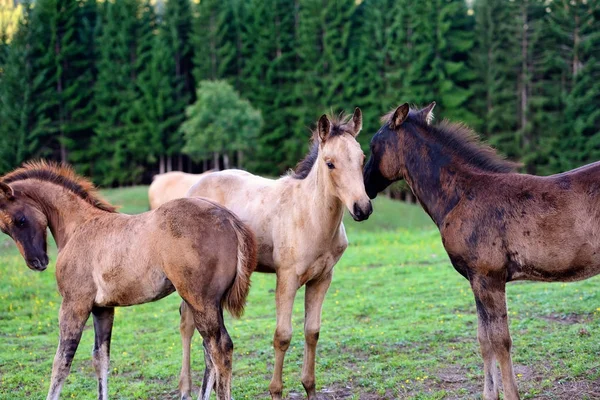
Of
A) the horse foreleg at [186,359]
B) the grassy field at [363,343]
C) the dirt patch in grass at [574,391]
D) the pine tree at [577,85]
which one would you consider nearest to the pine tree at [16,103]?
the grassy field at [363,343]

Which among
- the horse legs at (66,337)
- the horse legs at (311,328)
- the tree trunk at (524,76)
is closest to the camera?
the horse legs at (66,337)

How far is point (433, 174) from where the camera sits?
5.43 meters

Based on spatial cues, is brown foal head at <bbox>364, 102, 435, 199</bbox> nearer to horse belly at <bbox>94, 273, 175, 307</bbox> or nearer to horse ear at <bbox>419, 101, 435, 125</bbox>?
horse ear at <bbox>419, 101, 435, 125</bbox>

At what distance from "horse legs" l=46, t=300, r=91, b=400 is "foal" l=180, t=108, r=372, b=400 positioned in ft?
4.12

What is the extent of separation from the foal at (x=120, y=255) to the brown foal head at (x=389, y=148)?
4.48 ft

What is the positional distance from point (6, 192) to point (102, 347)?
1.67 meters

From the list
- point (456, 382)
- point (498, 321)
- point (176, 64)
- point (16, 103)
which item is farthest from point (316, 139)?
point (176, 64)

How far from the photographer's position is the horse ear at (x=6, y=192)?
18.3 ft

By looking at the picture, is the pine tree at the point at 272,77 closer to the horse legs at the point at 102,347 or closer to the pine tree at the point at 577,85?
the pine tree at the point at 577,85

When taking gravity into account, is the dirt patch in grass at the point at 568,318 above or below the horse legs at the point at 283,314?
below

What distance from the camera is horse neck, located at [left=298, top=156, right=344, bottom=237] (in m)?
5.70

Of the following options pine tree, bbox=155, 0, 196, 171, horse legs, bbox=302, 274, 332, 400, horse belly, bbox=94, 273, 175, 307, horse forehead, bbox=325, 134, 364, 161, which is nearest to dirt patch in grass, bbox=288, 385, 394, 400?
horse legs, bbox=302, 274, 332, 400

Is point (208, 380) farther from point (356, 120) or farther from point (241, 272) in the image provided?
point (356, 120)

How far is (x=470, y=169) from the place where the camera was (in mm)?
5383
